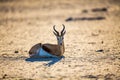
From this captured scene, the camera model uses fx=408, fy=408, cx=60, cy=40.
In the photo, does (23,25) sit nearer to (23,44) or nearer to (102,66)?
(23,44)

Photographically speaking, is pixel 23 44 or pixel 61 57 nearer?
pixel 61 57

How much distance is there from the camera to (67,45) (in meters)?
16.0

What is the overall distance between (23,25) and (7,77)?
1275 centimetres

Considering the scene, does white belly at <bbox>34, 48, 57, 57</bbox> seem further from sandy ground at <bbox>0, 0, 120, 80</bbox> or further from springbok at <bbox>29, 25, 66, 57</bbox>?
sandy ground at <bbox>0, 0, 120, 80</bbox>

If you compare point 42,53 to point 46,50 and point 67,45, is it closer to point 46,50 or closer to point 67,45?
point 46,50

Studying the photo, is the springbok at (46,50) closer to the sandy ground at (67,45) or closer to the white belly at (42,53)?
the white belly at (42,53)

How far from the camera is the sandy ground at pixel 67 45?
11.5 m

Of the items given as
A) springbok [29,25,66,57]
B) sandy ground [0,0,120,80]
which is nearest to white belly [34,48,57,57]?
springbok [29,25,66,57]

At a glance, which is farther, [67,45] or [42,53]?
[67,45]

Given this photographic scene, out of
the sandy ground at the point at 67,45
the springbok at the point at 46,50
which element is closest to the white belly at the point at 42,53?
the springbok at the point at 46,50

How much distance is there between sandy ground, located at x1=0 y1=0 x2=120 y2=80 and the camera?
37.6 ft

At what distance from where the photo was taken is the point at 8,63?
42.5ft

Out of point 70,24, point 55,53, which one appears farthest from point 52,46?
point 70,24

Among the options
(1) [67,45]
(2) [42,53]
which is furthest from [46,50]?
(1) [67,45]
